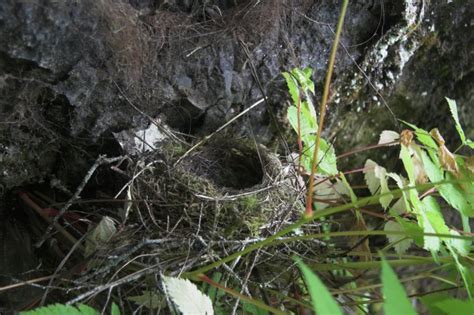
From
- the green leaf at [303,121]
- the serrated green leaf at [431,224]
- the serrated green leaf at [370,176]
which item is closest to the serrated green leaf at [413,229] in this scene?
the serrated green leaf at [431,224]

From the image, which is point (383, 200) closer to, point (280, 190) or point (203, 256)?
point (280, 190)

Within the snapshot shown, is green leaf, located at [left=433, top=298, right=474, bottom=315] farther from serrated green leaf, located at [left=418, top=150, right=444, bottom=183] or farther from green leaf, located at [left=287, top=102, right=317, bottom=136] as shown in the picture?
green leaf, located at [left=287, top=102, right=317, bottom=136]

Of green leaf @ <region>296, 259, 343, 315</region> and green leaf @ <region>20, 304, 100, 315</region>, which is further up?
green leaf @ <region>296, 259, 343, 315</region>

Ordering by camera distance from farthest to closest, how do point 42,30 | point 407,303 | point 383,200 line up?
point 383,200 < point 42,30 < point 407,303

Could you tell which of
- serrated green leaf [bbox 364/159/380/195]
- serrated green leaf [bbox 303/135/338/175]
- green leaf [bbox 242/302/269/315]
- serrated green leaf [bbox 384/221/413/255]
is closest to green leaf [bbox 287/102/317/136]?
serrated green leaf [bbox 303/135/338/175]

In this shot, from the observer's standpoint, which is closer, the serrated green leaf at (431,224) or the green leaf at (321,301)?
the green leaf at (321,301)

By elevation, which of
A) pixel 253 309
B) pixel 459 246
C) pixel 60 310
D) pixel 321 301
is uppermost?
pixel 321 301

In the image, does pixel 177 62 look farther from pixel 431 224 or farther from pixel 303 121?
pixel 431 224

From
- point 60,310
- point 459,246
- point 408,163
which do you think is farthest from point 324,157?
point 60,310

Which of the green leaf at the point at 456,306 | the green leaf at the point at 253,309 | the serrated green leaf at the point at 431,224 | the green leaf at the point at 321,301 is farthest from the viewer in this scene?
the green leaf at the point at 253,309

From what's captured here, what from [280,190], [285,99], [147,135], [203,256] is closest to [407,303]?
[203,256]

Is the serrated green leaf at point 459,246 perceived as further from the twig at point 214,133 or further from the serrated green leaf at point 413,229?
the twig at point 214,133
